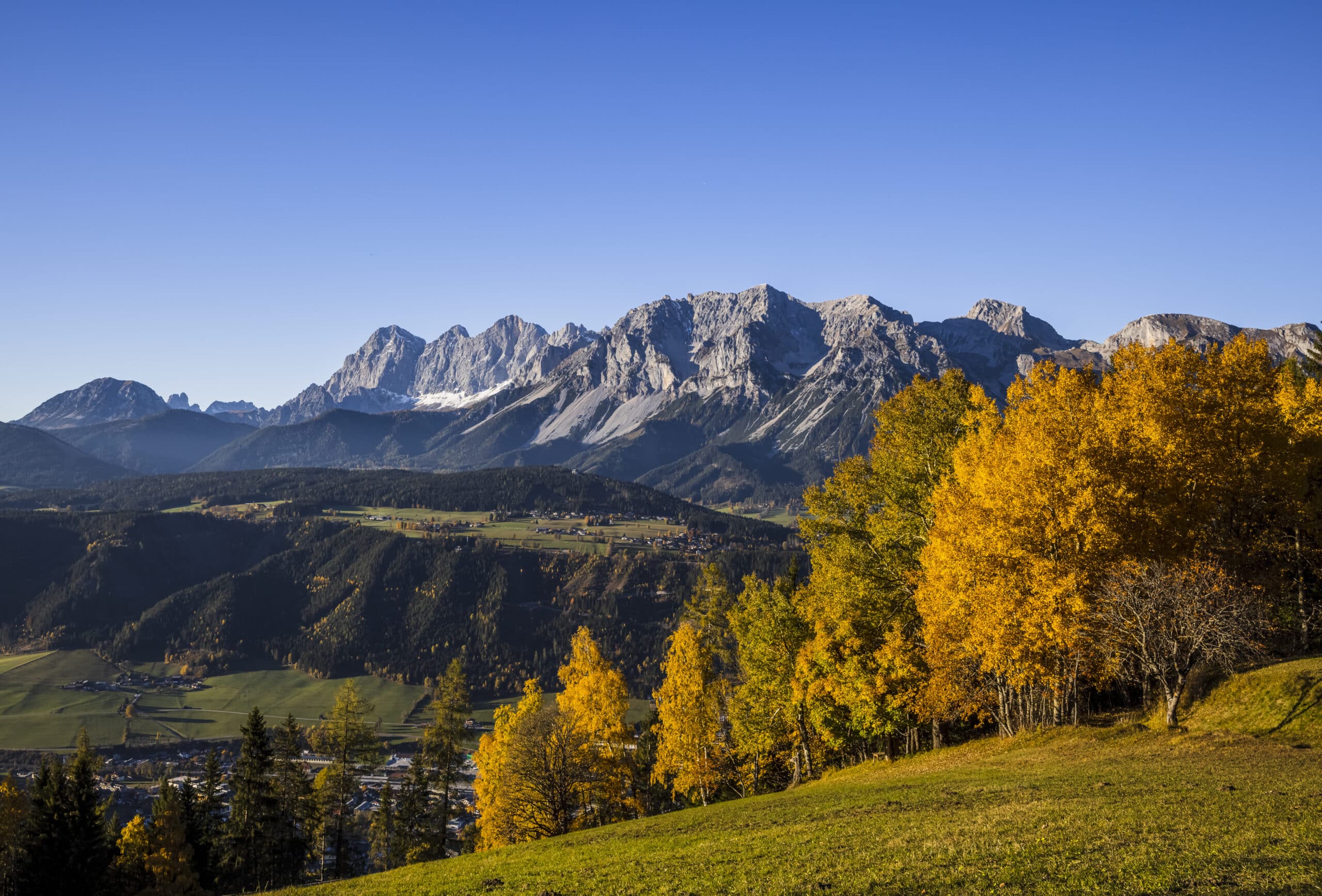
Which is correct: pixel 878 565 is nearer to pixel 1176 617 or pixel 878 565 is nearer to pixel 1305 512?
pixel 1176 617

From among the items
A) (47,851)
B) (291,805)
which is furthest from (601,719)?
(47,851)

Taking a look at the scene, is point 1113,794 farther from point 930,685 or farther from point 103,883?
point 103,883

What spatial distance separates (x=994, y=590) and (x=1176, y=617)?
8356 mm

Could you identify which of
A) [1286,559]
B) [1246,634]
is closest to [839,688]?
[1246,634]

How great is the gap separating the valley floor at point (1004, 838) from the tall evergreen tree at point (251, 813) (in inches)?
1297

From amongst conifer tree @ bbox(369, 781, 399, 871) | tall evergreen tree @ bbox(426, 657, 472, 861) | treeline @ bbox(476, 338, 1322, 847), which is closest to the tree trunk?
treeline @ bbox(476, 338, 1322, 847)

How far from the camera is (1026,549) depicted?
37.0 meters

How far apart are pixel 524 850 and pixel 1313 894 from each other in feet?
89.3

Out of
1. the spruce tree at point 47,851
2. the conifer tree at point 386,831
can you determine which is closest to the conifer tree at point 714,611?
the conifer tree at point 386,831

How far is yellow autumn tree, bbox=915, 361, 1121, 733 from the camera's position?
1409 inches

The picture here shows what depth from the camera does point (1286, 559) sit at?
45.6 meters

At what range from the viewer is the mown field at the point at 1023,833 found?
17.3 metres

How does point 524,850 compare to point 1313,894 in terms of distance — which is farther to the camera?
point 524,850

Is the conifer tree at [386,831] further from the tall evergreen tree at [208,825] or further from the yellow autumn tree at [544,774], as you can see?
the yellow autumn tree at [544,774]
